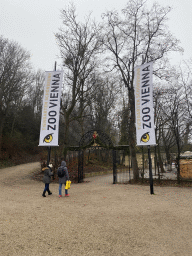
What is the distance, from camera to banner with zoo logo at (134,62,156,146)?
951 cm

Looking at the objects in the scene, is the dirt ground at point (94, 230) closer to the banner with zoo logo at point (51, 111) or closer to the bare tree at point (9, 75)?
the banner with zoo logo at point (51, 111)

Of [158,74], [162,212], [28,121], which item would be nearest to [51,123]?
[162,212]

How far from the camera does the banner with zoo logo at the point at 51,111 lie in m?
10.2

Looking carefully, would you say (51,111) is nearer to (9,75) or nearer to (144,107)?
(144,107)

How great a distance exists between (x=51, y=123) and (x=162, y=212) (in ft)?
23.0

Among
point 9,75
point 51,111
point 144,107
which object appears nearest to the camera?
point 144,107

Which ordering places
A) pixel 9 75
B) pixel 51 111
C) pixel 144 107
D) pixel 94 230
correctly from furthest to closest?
pixel 9 75
pixel 51 111
pixel 144 107
pixel 94 230

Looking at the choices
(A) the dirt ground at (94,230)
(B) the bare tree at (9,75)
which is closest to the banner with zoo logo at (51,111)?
(A) the dirt ground at (94,230)

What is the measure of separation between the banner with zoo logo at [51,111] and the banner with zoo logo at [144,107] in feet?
14.5

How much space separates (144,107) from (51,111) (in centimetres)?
512

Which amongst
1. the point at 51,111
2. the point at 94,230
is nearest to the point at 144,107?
the point at 51,111

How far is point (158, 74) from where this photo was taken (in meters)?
14.8

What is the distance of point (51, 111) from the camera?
1069cm

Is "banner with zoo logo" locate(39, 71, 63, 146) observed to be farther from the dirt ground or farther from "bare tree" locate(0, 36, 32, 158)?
"bare tree" locate(0, 36, 32, 158)
